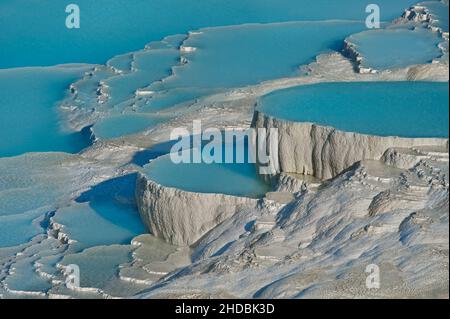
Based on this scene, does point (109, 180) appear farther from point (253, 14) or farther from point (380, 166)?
point (253, 14)

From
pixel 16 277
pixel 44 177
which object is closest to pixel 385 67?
pixel 44 177

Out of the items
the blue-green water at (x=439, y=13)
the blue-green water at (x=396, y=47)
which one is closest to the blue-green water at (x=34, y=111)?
the blue-green water at (x=396, y=47)

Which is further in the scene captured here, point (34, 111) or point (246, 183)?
point (34, 111)

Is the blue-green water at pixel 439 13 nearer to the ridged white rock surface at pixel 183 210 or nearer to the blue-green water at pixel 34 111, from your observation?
the blue-green water at pixel 34 111

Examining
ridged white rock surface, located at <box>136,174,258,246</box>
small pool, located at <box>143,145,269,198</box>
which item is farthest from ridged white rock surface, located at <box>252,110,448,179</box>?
ridged white rock surface, located at <box>136,174,258,246</box>

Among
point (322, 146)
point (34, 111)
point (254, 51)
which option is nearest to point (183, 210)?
point (322, 146)

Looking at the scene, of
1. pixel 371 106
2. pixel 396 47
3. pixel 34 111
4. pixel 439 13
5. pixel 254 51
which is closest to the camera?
pixel 371 106

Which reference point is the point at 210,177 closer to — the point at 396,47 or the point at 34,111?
the point at 396,47
